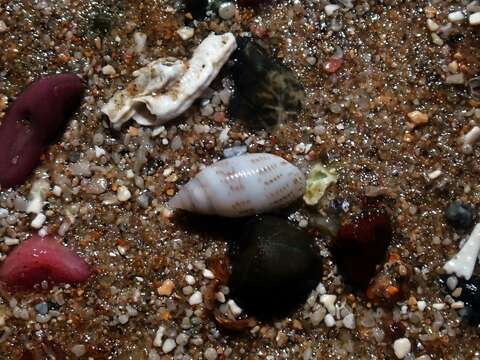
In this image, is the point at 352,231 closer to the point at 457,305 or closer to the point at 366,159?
the point at 366,159

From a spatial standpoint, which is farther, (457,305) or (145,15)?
(145,15)

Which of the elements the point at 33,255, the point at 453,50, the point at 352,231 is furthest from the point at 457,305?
the point at 33,255

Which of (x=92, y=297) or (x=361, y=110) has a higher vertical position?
(x=361, y=110)

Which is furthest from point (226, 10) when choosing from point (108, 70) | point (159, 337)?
point (159, 337)

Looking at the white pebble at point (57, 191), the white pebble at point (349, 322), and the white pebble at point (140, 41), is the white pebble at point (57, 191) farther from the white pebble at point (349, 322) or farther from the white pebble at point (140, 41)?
the white pebble at point (349, 322)

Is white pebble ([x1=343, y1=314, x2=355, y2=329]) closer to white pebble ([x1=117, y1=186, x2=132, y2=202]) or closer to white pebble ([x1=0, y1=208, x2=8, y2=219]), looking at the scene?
white pebble ([x1=117, y1=186, x2=132, y2=202])

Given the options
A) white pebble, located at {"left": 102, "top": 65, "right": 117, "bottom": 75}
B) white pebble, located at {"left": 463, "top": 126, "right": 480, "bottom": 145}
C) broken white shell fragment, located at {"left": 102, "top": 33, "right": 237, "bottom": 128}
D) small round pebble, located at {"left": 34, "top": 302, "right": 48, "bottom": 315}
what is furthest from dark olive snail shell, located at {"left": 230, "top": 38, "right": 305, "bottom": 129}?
small round pebble, located at {"left": 34, "top": 302, "right": 48, "bottom": 315}

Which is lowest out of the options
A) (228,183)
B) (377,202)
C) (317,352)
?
(317,352)

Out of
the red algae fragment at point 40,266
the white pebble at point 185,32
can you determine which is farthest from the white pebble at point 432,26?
the red algae fragment at point 40,266
